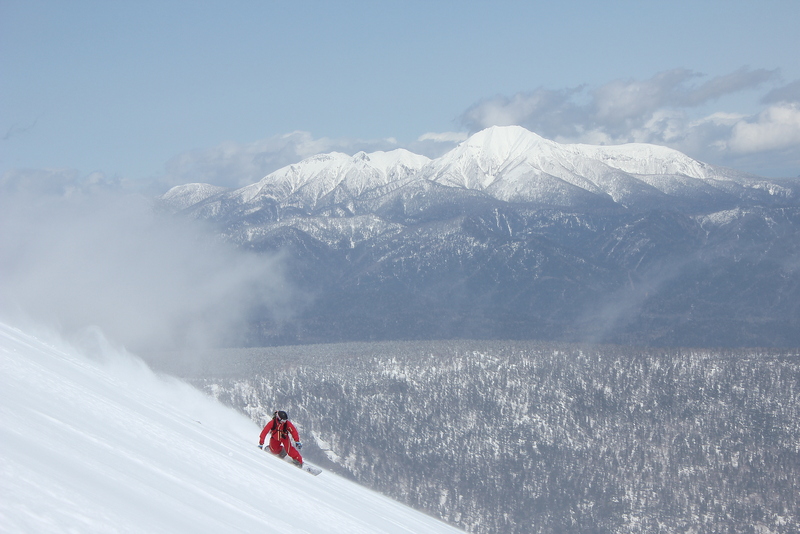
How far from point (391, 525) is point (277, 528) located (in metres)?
8.21

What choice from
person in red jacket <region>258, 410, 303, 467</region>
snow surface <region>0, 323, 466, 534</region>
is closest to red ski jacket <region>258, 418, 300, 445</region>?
person in red jacket <region>258, 410, 303, 467</region>

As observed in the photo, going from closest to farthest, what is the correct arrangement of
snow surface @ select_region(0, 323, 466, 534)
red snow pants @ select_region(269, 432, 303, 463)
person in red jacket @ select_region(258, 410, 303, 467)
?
snow surface @ select_region(0, 323, 466, 534)
person in red jacket @ select_region(258, 410, 303, 467)
red snow pants @ select_region(269, 432, 303, 463)

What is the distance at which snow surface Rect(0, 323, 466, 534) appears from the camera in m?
10.3

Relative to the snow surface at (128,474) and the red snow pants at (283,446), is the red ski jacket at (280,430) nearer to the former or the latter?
the red snow pants at (283,446)

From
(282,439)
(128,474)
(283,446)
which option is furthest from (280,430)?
(128,474)

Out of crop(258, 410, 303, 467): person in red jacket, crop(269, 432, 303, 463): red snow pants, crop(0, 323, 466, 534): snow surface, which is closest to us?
crop(0, 323, 466, 534): snow surface

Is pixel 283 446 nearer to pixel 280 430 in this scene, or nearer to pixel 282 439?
pixel 282 439

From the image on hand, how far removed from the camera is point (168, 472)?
1596 cm

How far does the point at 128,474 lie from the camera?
13883 mm

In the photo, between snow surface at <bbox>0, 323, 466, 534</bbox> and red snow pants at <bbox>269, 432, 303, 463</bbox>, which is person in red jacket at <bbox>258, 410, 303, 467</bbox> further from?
snow surface at <bbox>0, 323, 466, 534</bbox>

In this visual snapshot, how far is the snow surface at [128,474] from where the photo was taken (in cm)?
1033

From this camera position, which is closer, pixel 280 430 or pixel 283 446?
pixel 280 430

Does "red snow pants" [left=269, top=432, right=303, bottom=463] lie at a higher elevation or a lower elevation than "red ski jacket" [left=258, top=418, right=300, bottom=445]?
lower

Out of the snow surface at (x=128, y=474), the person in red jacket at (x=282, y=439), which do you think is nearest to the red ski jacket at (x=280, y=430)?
the person in red jacket at (x=282, y=439)
